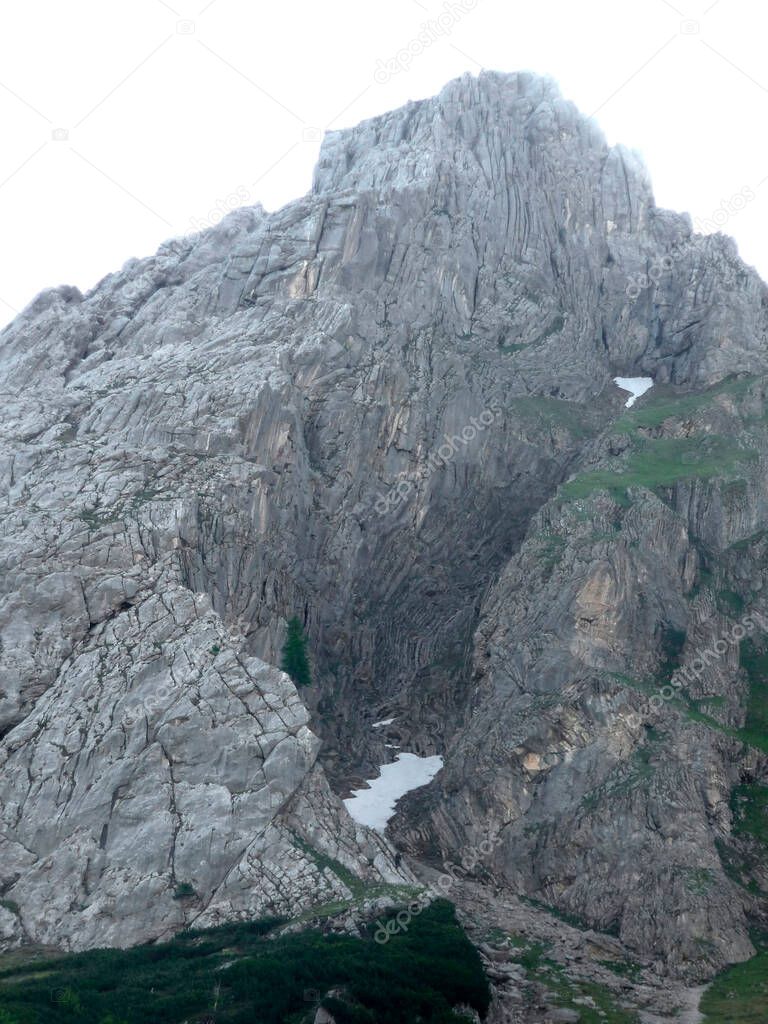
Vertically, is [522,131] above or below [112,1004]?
above

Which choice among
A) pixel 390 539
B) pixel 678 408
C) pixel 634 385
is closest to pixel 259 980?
pixel 390 539

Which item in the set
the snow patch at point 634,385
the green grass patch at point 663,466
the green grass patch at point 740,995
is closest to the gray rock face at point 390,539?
the green grass patch at point 663,466

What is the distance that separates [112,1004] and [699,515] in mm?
67091

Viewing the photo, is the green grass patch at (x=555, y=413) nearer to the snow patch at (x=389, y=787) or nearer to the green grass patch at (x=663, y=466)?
the green grass patch at (x=663, y=466)

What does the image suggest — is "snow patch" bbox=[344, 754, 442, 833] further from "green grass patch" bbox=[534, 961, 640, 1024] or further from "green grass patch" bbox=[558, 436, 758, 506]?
"green grass patch" bbox=[558, 436, 758, 506]

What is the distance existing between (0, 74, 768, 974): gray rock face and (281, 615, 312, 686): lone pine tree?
131 centimetres

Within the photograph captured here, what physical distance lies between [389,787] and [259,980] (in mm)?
39257

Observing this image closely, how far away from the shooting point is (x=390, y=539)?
110m

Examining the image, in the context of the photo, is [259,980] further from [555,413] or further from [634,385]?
[634,385]

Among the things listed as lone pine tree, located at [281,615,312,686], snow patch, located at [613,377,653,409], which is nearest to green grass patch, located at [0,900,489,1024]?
lone pine tree, located at [281,615,312,686]

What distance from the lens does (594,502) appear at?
100 m

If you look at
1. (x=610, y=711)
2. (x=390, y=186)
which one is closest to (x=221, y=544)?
(x=610, y=711)

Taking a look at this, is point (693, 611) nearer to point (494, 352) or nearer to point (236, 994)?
point (494, 352)

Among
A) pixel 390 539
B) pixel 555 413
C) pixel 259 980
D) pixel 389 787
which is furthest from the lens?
Result: pixel 555 413
